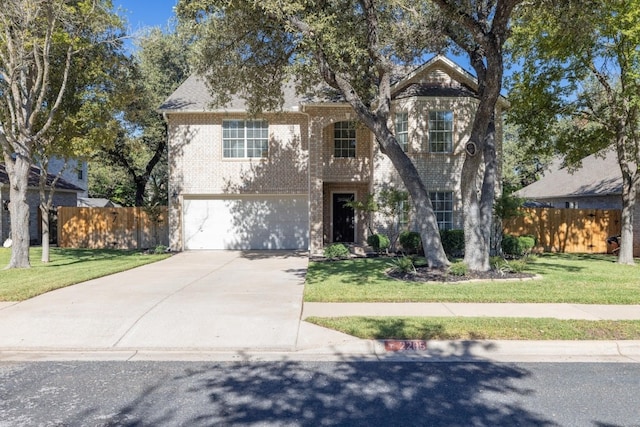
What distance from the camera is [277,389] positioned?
4.76 meters

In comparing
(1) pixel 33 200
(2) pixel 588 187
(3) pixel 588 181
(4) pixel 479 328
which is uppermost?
(3) pixel 588 181

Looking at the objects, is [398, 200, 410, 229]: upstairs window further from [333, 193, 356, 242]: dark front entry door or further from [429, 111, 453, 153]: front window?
[333, 193, 356, 242]: dark front entry door

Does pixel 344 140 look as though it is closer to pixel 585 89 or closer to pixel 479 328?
pixel 585 89

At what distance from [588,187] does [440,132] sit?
1036 cm

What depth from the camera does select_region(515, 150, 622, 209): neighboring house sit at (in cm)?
1986

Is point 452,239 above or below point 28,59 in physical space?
below

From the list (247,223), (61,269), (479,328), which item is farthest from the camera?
(247,223)

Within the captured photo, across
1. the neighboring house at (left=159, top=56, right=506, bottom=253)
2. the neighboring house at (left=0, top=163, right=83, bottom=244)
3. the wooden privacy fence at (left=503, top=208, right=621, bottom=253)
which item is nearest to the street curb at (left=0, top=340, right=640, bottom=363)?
the neighboring house at (left=159, top=56, right=506, bottom=253)

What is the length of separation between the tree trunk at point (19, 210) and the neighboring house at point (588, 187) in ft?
58.6

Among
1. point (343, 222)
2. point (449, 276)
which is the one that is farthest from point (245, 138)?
point (449, 276)

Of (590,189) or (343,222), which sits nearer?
(343,222)

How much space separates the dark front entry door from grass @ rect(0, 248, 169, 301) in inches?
275

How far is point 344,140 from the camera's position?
18.1 m


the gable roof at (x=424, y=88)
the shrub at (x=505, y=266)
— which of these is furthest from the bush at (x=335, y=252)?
the gable roof at (x=424, y=88)
